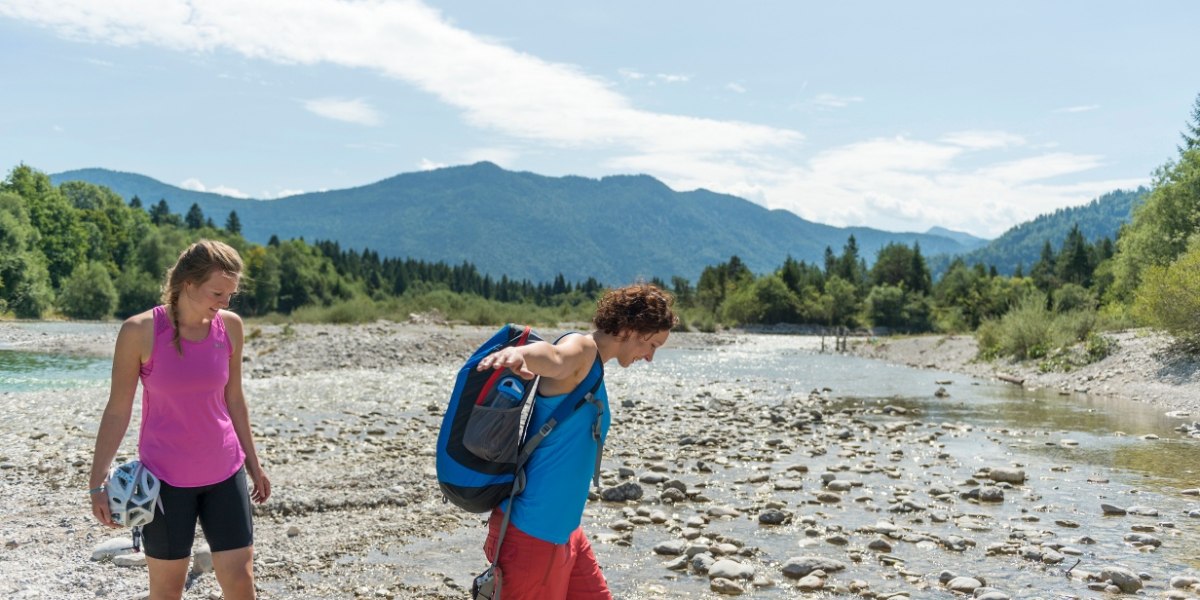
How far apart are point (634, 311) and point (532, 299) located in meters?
160

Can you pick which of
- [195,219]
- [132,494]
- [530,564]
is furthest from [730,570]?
[195,219]

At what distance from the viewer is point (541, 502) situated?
142 inches

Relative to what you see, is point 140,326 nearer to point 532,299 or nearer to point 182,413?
point 182,413

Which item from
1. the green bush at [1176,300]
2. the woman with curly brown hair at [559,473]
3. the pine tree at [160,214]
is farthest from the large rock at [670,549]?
the pine tree at [160,214]

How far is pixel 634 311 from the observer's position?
12.6 feet

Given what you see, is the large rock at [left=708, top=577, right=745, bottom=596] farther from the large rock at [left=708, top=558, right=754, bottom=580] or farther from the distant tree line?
the distant tree line

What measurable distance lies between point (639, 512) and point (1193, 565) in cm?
560

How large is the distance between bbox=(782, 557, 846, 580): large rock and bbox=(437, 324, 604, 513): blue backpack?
4.88 m

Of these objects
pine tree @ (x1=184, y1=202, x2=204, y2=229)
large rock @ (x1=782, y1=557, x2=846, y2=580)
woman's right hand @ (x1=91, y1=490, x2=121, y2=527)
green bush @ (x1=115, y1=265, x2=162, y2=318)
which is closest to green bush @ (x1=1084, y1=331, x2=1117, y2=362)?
large rock @ (x1=782, y1=557, x2=846, y2=580)

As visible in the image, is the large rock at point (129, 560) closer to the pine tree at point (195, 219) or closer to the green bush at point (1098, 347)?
the green bush at point (1098, 347)

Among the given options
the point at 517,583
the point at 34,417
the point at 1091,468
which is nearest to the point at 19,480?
the point at 34,417

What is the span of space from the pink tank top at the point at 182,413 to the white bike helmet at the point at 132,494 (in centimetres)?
8

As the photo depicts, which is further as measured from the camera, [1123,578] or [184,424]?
[1123,578]

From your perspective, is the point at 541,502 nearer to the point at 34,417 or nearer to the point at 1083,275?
the point at 34,417
